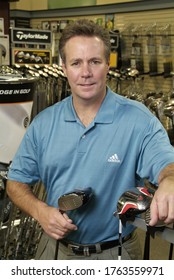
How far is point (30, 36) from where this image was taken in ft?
14.6

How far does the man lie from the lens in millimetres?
1787

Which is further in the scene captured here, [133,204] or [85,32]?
[85,32]

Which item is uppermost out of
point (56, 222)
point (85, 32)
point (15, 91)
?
point (85, 32)

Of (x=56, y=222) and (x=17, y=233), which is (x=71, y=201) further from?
(x=17, y=233)

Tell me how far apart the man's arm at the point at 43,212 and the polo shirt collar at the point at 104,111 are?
1.20 feet

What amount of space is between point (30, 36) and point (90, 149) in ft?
9.50

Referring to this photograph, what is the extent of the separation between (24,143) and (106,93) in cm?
42

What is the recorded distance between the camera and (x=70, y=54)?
5.95ft

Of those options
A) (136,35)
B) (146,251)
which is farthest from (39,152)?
(136,35)

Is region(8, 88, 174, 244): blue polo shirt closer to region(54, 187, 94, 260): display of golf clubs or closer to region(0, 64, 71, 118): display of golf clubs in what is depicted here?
region(54, 187, 94, 260): display of golf clubs

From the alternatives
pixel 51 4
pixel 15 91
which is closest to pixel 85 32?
pixel 15 91

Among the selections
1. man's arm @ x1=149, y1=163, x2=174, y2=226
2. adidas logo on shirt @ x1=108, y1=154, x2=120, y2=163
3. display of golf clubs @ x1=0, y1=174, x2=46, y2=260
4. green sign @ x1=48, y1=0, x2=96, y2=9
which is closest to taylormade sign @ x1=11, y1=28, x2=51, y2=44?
display of golf clubs @ x1=0, y1=174, x2=46, y2=260
